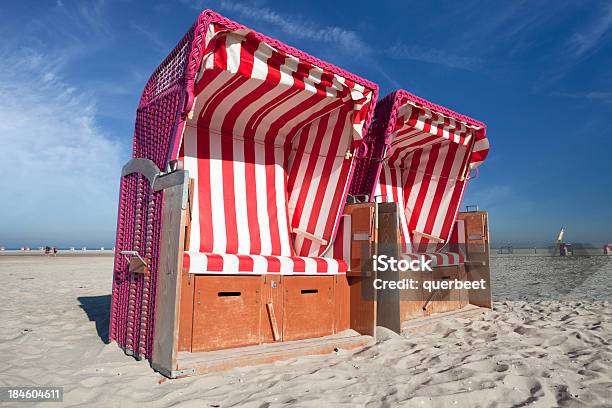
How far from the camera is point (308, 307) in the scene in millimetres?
3971

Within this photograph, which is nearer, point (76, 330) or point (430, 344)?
point (430, 344)

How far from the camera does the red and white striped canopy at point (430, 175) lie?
18.8 feet

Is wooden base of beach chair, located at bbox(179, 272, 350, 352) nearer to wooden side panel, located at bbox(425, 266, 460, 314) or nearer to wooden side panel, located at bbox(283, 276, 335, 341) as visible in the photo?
wooden side panel, located at bbox(283, 276, 335, 341)

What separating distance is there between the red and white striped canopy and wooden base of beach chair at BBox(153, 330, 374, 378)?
264cm

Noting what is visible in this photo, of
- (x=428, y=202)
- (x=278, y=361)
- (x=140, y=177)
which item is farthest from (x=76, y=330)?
(x=428, y=202)

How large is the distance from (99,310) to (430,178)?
5100mm

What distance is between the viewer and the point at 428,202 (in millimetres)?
6508

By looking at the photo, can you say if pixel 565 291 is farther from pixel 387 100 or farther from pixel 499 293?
pixel 387 100

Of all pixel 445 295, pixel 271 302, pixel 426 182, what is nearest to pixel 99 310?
pixel 271 302

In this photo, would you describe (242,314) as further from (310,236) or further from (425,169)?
(425,169)

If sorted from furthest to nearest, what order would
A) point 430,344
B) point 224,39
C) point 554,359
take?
point 430,344
point 224,39
point 554,359

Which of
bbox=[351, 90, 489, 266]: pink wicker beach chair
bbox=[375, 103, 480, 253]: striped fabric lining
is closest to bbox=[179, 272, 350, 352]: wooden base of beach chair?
bbox=[351, 90, 489, 266]: pink wicker beach chair

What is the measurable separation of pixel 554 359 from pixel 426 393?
4.09 ft

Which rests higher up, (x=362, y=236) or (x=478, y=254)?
(x=362, y=236)
